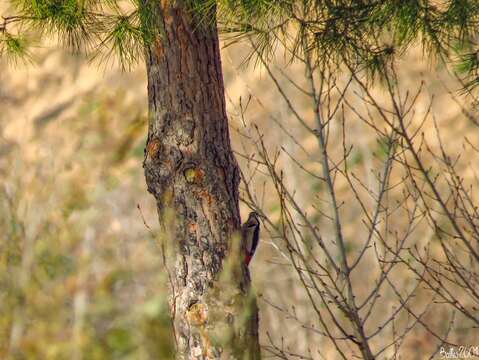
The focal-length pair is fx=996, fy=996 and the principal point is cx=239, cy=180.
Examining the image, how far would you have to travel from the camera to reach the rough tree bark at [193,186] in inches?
158

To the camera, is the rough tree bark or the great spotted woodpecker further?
the great spotted woodpecker

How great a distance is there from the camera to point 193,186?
402cm

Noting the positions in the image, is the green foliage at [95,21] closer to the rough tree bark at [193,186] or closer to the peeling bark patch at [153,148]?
the rough tree bark at [193,186]

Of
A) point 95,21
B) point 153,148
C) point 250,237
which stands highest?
point 95,21

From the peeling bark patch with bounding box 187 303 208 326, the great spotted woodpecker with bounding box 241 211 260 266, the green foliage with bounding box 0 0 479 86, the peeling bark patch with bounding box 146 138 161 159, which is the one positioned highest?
the green foliage with bounding box 0 0 479 86

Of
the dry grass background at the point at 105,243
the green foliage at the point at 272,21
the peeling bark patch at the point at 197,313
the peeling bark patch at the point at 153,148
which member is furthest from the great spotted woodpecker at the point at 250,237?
the green foliage at the point at 272,21

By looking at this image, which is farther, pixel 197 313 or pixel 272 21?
pixel 197 313

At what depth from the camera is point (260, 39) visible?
12.3 ft

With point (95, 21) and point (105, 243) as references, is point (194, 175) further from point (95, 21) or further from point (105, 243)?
point (105, 243)

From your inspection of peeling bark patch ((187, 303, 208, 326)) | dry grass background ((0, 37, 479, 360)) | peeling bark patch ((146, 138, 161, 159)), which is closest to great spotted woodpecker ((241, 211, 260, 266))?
dry grass background ((0, 37, 479, 360))

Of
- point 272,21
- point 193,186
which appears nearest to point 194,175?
point 193,186

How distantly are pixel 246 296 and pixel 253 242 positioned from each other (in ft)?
1.37

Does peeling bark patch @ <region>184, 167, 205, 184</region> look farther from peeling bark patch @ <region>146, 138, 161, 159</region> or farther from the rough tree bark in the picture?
peeling bark patch @ <region>146, 138, 161, 159</region>

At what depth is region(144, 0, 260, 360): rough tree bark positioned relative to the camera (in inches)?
158
